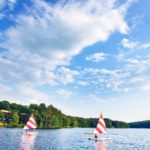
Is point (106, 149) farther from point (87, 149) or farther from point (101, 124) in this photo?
point (101, 124)

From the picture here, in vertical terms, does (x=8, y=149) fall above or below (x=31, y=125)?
below

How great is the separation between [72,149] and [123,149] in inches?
594

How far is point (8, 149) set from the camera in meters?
67.7

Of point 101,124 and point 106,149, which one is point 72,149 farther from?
point 101,124

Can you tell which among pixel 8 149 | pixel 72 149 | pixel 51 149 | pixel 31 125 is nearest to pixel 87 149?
pixel 72 149

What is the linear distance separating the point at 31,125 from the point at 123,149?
217 ft

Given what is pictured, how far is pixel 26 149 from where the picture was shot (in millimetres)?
71125

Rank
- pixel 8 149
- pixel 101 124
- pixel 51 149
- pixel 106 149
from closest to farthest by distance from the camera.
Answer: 1. pixel 8 149
2. pixel 51 149
3. pixel 106 149
4. pixel 101 124

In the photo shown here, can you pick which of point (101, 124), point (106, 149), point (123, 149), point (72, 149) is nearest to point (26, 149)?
point (72, 149)

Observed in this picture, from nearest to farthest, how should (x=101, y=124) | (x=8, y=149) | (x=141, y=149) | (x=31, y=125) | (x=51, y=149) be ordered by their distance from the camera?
(x=8, y=149)
(x=51, y=149)
(x=141, y=149)
(x=101, y=124)
(x=31, y=125)

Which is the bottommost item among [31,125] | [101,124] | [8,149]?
[8,149]

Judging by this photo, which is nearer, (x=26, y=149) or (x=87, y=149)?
(x=26, y=149)

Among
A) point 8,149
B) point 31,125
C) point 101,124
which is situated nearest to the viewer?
point 8,149

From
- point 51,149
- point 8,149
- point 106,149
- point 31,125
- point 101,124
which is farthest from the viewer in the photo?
point 31,125
